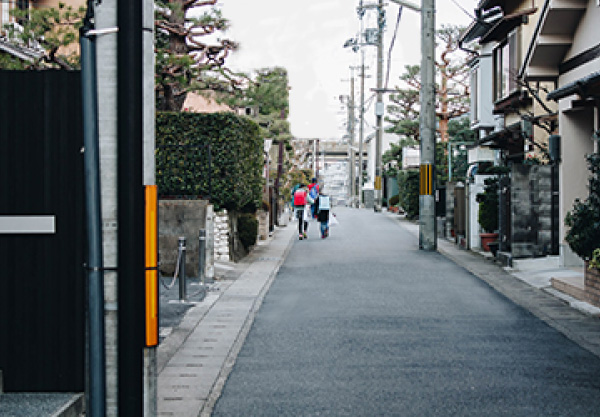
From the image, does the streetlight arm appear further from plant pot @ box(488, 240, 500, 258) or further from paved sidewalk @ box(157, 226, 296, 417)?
paved sidewalk @ box(157, 226, 296, 417)

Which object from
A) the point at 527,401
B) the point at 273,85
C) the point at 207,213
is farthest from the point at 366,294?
the point at 273,85

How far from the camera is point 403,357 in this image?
7395 millimetres

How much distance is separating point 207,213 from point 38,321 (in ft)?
26.1

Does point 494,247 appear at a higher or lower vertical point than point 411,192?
lower

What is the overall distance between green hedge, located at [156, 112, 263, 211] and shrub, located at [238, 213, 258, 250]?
60.6 inches

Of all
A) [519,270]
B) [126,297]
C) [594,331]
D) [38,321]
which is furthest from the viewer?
[519,270]

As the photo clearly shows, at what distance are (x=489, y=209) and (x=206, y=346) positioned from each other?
11.1 m

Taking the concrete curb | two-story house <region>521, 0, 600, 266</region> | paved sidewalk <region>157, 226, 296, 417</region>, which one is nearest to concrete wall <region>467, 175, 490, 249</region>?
two-story house <region>521, 0, 600, 266</region>

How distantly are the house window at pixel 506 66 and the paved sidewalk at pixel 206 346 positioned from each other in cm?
1117

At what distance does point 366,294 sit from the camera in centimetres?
1143

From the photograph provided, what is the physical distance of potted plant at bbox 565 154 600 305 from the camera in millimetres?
10211

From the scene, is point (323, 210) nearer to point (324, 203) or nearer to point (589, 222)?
point (324, 203)

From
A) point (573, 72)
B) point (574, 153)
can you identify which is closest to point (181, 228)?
point (574, 153)

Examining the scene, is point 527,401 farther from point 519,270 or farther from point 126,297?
point 519,270
